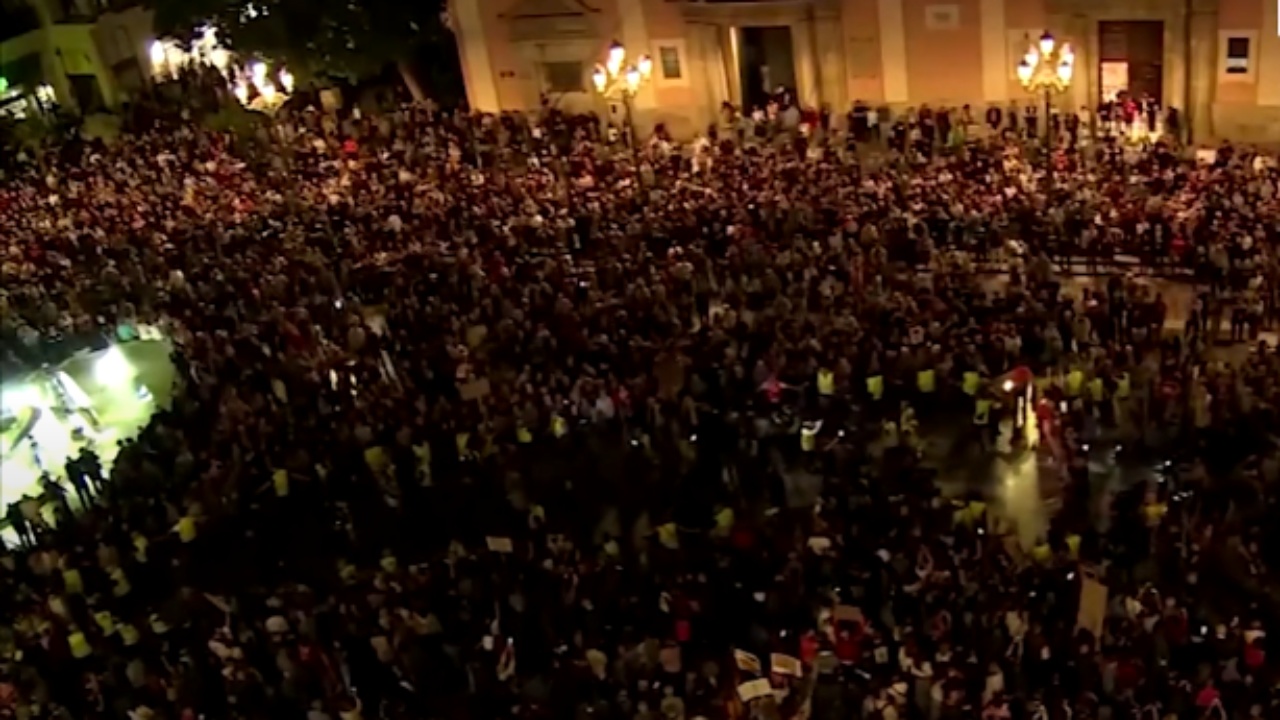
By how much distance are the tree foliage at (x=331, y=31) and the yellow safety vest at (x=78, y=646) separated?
21.2m

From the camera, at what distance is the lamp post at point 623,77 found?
92.1ft

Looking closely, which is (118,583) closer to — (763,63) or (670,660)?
(670,660)

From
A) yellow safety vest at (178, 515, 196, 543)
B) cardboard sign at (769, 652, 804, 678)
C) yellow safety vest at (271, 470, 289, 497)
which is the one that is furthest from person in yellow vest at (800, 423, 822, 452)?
yellow safety vest at (178, 515, 196, 543)

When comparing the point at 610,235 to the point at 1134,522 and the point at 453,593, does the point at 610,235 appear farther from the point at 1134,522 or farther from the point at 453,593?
the point at 1134,522

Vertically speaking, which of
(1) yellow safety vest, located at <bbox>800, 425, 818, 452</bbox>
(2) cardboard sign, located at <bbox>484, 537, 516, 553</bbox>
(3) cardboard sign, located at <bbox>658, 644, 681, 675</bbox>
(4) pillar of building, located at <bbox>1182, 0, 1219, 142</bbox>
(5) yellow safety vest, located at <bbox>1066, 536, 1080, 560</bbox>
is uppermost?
(4) pillar of building, located at <bbox>1182, 0, 1219, 142</bbox>

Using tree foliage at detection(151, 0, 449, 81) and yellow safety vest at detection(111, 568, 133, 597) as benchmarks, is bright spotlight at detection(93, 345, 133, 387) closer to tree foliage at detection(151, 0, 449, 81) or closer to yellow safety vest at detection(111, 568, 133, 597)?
yellow safety vest at detection(111, 568, 133, 597)

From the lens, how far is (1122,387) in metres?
16.7

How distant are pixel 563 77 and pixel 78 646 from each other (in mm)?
19896

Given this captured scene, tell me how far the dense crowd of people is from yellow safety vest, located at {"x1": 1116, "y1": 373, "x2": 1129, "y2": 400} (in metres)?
0.16

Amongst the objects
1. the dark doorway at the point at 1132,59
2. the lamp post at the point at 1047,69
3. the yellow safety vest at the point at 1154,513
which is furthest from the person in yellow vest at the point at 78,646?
the dark doorway at the point at 1132,59

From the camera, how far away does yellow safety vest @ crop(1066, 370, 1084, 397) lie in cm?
1684

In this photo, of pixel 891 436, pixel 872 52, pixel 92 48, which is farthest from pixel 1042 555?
Result: pixel 92 48

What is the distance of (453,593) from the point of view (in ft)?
50.0

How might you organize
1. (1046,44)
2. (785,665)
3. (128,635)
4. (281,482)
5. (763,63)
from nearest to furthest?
(785,665) → (128,635) → (281,482) → (1046,44) → (763,63)
